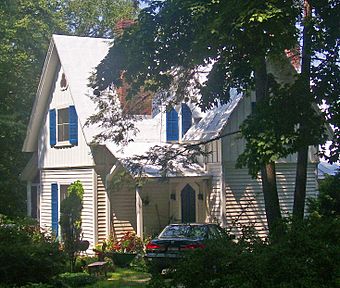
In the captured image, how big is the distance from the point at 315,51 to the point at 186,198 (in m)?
9.59

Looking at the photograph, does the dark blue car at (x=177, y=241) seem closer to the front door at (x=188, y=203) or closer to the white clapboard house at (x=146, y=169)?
the white clapboard house at (x=146, y=169)

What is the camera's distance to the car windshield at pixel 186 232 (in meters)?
17.7

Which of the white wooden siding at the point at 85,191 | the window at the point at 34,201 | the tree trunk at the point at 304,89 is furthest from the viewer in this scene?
the window at the point at 34,201

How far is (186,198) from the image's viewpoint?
2420cm

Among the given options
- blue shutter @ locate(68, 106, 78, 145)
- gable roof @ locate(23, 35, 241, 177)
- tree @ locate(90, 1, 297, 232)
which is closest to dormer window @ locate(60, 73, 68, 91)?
gable roof @ locate(23, 35, 241, 177)

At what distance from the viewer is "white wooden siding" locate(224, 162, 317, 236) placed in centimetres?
2289

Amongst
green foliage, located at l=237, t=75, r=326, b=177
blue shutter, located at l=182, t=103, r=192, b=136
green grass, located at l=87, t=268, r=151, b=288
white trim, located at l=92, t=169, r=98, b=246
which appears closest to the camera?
green foliage, located at l=237, t=75, r=326, b=177

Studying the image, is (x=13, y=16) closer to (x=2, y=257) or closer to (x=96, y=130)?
(x=96, y=130)

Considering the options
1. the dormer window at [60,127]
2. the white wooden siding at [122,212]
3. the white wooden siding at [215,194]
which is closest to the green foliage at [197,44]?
the white wooden siding at [215,194]

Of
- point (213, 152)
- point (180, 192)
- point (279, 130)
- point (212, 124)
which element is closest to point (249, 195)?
point (213, 152)

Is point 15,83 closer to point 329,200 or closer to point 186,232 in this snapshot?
point 186,232

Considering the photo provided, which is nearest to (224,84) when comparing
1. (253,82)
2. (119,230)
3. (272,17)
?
(253,82)

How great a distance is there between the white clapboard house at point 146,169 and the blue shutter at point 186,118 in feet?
0.12

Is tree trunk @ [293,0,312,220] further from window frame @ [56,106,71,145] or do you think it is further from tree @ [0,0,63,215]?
tree @ [0,0,63,215]
